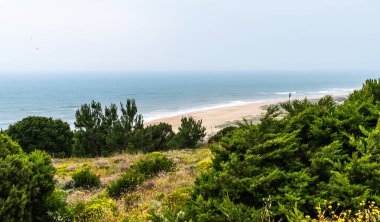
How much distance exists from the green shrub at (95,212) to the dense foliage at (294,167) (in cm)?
265

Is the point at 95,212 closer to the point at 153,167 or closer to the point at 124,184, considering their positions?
the point at 124,184

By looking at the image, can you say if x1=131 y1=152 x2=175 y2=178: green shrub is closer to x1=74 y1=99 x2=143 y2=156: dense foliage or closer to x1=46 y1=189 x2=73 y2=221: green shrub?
x1=46 y1=189 x2=73 y2=221: green shrub

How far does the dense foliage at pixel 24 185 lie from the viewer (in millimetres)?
5836

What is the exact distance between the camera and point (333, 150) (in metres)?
5.95

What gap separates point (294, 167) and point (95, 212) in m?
4.78

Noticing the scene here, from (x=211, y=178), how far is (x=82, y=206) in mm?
3673

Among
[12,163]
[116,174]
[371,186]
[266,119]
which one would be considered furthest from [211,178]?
[116,174]

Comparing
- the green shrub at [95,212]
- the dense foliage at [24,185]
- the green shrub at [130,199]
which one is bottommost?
the green shrub at [130,199]

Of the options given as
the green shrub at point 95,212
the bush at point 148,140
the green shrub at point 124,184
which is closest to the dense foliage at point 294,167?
the green shrub at point 95,212

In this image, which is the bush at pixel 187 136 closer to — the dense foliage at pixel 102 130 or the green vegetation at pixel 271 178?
the dense foliage at pixel 102 130

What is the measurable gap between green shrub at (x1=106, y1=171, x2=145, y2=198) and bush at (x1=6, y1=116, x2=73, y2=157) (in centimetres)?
1812

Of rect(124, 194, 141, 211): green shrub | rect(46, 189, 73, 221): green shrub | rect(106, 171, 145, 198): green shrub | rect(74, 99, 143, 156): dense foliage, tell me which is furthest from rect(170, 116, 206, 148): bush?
rect(46, 189, 73, 221): green shrub

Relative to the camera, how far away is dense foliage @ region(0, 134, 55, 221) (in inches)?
230

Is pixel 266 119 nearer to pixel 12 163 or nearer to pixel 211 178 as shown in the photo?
pixel 211 178
